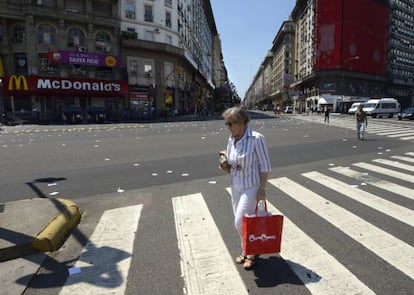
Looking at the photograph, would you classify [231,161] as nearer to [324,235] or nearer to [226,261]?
[226,261]

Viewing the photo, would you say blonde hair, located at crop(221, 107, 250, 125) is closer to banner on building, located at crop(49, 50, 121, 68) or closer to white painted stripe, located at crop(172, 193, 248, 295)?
white painted stripe, located at crop(172, 193, 248, 295)

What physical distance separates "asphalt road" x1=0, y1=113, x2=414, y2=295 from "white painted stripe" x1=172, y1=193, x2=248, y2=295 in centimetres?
10

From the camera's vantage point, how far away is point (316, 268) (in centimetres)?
370

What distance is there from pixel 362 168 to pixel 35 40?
3906 cm

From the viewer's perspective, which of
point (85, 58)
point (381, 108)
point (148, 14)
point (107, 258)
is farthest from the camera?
point (381, 108)

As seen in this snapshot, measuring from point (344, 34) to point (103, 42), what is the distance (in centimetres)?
6138

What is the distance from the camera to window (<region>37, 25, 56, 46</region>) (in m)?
38.8

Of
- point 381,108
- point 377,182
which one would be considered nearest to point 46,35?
point 377,182

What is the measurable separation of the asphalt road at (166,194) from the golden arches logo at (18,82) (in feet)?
83.3

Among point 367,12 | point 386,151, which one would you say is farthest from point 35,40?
point 367,12

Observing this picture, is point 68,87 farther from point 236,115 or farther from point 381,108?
point 381,108

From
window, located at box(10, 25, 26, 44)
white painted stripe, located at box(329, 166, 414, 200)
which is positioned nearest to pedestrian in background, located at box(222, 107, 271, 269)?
white painted stripe, located at box(329, 166, 414, 200)

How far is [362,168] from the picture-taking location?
9.33 meters

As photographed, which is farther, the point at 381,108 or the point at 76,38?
the point at 381,108
